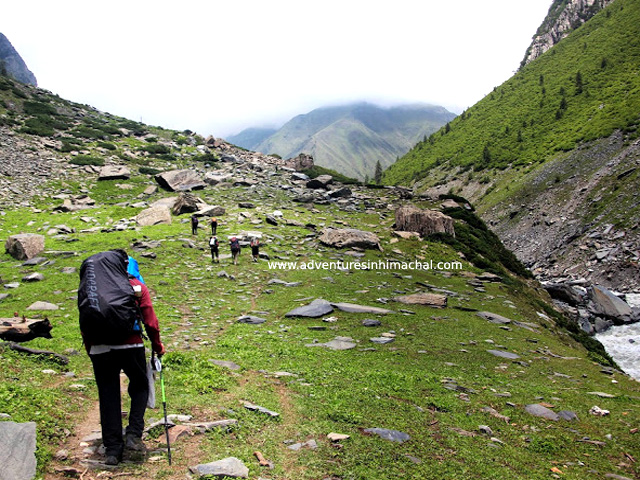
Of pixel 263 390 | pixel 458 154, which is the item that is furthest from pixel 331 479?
pixel 458 154

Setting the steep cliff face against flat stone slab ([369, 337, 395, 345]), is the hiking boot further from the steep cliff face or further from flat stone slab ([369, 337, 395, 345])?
the steep cliff face

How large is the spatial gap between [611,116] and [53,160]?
4015 inches

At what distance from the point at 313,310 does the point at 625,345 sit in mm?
24158

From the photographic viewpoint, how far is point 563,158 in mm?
72438

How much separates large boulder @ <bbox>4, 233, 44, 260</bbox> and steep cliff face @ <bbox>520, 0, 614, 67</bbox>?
185m

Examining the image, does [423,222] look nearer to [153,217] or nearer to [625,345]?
[625,345]

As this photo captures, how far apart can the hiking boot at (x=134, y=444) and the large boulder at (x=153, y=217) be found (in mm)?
30870

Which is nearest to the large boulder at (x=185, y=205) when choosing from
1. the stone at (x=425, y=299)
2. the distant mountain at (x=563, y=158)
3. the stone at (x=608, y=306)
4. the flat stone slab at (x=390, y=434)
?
the stone at (x=425, y=299)

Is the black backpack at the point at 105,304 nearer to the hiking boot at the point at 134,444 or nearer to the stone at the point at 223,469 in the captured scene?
the hiking boot at the point at 134,444

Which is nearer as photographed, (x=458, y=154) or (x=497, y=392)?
(x=497, y=392)

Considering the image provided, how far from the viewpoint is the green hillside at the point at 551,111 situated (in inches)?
3120

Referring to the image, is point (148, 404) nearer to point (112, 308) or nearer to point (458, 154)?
point (112, 308)

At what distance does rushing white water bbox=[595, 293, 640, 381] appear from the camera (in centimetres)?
2205

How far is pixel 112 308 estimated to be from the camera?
5.25 metres
